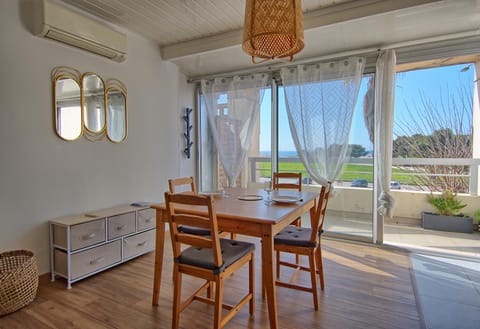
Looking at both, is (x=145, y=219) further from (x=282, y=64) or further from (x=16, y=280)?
(x=282, y=64)

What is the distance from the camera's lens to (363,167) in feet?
11.4

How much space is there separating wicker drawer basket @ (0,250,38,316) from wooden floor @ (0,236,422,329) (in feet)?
0.23

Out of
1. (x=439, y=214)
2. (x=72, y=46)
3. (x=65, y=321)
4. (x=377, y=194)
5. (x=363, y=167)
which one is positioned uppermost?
(x=72, y=46)

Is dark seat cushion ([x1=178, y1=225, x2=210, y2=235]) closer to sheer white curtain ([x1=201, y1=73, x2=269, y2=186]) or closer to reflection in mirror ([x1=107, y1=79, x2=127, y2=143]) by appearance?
reflection in mirror ([x1=107, y1=79, x2=127, y2=143])

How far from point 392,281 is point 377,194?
1164 mm

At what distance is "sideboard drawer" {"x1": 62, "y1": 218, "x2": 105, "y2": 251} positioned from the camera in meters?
2.40

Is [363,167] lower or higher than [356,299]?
higher

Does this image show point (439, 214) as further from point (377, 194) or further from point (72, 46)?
point (72, 46)

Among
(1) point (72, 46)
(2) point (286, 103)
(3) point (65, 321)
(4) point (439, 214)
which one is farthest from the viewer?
(4) point (439, 214)

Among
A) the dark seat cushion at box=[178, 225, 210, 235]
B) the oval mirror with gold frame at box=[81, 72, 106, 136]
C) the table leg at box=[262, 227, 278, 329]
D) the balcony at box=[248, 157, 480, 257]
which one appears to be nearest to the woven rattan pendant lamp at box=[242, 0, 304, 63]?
the table leg at box=[262, 227, 278, 329]

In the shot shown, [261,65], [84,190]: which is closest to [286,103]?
[261,65]

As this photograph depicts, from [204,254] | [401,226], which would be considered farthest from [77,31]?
[401,226]

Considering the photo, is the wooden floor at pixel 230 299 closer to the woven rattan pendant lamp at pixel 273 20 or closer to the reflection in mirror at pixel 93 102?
the reflection in mirror at pixel 93 102

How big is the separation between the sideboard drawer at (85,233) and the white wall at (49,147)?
1.09ft
